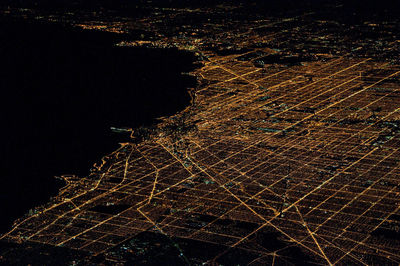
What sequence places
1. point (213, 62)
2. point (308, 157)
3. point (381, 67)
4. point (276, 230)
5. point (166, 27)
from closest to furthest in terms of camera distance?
Answer: point (276, 230), point (308, 157), point (381, 67), point (213, 62), point (166, 27)

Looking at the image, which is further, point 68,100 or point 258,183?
point 68,100

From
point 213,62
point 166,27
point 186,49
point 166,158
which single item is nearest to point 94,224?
point 166,158

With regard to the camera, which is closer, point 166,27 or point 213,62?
point 213,62

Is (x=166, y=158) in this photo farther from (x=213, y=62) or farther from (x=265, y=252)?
(x=213, y=62)

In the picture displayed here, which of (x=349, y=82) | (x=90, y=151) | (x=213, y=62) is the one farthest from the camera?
(x=213, y=62)

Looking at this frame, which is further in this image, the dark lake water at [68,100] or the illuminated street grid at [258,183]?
the dark lake water at [68,100]
